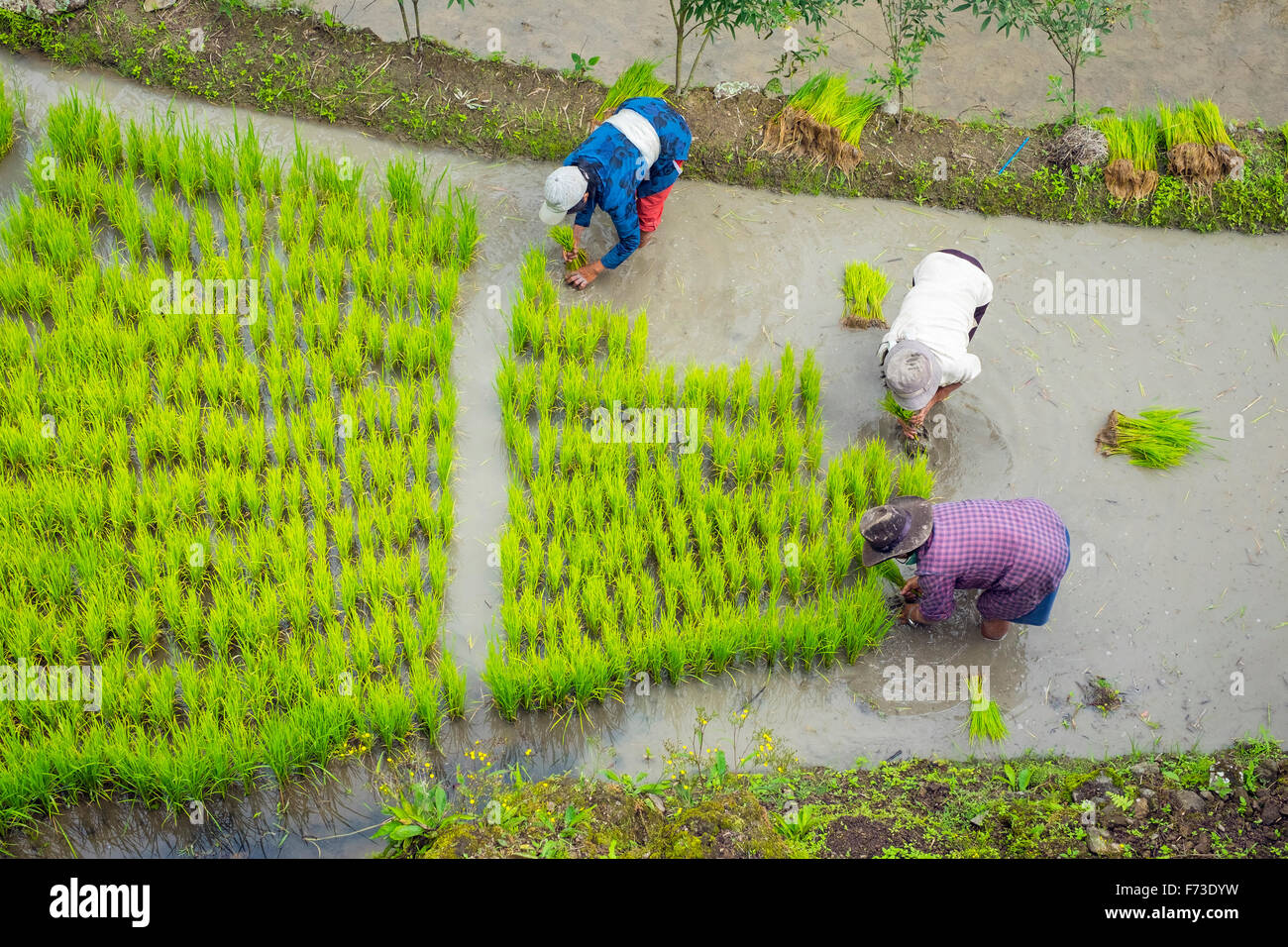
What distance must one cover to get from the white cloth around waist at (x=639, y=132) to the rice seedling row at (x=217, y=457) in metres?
0.94

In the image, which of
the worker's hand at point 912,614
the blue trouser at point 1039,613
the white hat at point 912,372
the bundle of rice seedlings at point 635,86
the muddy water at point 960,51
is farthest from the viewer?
the muddy water at point 960,51

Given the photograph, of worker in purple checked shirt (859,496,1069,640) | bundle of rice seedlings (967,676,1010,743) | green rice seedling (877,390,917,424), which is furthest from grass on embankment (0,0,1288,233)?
bundle of rice seedlings (967,676,1010,743)

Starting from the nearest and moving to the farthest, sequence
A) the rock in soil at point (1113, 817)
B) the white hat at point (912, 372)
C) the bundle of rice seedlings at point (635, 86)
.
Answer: the rock in soil at point (1113, 817)
the white hat at point (912, 372)
the bundle of rice seedlings at point (635, 86)

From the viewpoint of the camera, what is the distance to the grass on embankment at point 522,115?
5273mm

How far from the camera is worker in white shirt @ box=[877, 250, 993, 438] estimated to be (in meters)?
4.00

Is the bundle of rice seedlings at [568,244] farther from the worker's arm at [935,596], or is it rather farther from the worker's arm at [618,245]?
the worker's arm at [935,596]

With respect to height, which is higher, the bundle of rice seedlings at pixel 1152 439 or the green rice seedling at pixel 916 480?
the bundle of rice seedlings at pixel 1152 439

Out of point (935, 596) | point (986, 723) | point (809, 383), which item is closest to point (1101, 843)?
point (986, 723)

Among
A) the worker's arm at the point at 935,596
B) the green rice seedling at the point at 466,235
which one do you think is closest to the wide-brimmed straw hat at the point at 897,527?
the worker's arm at the point at 935,596

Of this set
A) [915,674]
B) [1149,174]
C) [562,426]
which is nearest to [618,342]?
[562,426]

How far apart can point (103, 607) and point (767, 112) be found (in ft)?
13.2

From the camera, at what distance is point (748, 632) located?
159 inches

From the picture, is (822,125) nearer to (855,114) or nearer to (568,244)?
(855,114)

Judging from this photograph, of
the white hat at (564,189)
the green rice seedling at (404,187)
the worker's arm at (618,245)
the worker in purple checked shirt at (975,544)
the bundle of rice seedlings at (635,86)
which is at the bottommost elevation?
the worker in purple checked shirt at (975,544)
